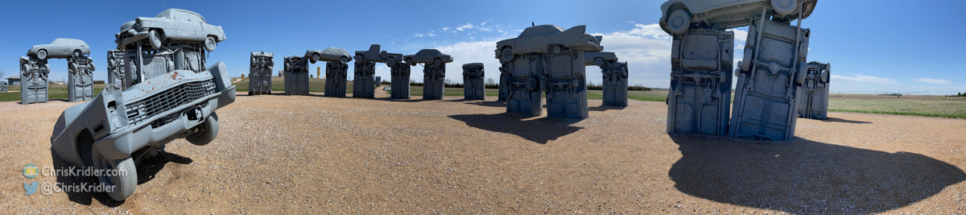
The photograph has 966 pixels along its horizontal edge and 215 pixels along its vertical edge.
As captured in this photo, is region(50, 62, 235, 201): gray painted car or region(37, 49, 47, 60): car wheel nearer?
region(50, 62, 235, 201): gray painted car

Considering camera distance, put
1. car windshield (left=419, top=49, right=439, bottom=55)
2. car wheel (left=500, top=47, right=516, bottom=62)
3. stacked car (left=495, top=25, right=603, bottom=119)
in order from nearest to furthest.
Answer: stacked car (left=495, top=25, right=603, bottom=119) → car wheel (left=500, top=47, right=516, bottom=62) → car windshield (left=419, top=49, right=439, bottom=55)

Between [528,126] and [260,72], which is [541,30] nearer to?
[528,126]

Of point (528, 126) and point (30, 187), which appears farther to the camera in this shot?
point (528, 126)

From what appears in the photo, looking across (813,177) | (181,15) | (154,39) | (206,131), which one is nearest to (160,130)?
(206,131)

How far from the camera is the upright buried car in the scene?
4.56 m

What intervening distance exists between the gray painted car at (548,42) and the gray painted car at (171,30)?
8823 mm

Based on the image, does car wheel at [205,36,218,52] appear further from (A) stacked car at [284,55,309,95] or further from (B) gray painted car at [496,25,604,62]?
(A) stacked car at [284,55,309,95]

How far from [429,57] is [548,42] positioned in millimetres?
11610

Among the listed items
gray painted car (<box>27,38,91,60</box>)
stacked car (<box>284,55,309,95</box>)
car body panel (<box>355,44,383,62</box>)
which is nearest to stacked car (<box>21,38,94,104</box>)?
gray painted car (<box>27,38,91,60</box>)

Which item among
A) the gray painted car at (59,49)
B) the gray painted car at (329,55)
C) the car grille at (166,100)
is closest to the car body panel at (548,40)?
the car grille at (166,100)

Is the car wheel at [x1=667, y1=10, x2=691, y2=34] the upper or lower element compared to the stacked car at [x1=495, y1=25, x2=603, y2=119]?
upper

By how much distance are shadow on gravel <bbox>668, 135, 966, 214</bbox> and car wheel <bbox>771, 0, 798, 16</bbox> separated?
2.82 metres

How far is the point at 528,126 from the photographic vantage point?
434 inches

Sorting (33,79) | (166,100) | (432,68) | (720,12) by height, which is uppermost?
(720,12)
